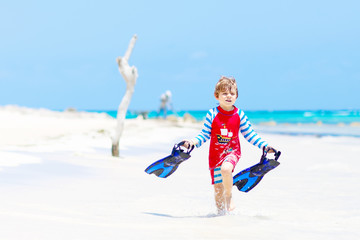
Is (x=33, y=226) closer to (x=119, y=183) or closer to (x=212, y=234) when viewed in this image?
(x=212, y=234)

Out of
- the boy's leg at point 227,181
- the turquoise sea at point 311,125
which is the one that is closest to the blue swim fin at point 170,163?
the boy's leg at point 227,181

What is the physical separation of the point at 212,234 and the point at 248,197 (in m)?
2.93

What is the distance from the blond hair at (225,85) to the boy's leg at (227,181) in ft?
2.30

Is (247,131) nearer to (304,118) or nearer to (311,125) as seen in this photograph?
(311,125)

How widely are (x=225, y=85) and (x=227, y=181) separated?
→ 3.06ft

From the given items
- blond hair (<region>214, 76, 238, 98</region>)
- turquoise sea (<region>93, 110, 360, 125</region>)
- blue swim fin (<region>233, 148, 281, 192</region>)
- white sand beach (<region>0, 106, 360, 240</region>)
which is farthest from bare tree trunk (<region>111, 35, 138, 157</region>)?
turquoise sea (<region>93, 110, 360, 125</region>)

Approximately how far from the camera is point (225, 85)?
14.8 feet

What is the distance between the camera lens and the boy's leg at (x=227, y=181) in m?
4.43

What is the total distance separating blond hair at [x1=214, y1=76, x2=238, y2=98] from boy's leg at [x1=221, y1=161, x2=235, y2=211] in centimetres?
70

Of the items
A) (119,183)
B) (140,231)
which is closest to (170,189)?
(119,183)

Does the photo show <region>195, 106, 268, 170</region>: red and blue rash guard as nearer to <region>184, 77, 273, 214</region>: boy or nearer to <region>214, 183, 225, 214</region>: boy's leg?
<region>184, 77, 273, 214</region>: boy

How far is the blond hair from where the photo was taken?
4512 mm

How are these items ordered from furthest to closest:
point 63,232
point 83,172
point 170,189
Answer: point 83,172 < point 170,189 < point 63,232

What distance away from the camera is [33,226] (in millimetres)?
3621
